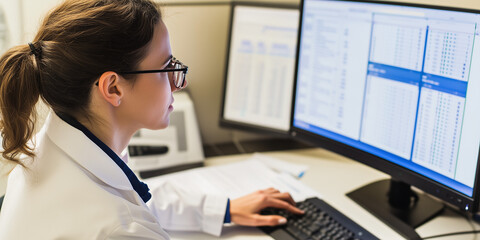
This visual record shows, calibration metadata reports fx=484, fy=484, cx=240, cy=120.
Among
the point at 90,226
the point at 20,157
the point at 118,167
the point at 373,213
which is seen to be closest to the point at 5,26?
the point at 20,157

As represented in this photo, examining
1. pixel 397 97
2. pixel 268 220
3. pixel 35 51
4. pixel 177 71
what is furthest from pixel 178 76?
pixel 397 97

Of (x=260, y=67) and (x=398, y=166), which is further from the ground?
(x=260, y=67)

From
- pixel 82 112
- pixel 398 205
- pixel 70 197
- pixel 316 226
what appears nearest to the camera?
pixel 70 197

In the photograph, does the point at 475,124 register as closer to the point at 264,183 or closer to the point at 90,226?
the point at 264,183

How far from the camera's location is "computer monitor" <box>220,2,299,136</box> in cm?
143

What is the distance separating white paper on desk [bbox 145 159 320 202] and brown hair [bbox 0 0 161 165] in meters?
0.40

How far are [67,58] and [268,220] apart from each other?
0.52 metres

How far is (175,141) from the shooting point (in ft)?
4.53

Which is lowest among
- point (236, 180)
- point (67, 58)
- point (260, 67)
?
point (236, 180)

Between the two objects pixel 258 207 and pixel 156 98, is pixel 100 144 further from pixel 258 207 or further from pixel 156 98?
pixel 258 207

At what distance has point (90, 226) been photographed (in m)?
0.72

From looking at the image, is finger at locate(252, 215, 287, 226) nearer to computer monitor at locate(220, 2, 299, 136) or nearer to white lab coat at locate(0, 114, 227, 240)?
white lab coat at locate(0, 114, 227, 240)

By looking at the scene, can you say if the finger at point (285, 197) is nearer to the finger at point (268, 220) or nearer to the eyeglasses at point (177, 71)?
the finger at point (268, 220)

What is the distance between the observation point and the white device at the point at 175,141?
4.35 ft
